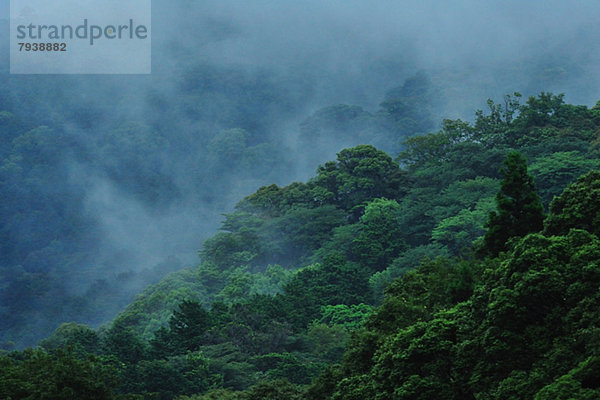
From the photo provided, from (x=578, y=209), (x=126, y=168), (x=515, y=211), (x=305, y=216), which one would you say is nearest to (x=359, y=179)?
(x=305, y=216)

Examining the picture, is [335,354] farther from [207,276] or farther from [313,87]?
[313,87]

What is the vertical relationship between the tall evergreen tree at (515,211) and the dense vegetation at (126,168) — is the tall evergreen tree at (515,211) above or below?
below

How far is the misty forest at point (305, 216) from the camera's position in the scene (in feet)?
49.1

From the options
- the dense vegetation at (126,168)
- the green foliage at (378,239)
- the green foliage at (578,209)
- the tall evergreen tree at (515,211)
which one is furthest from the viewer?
the dense vegetation at (126,168)

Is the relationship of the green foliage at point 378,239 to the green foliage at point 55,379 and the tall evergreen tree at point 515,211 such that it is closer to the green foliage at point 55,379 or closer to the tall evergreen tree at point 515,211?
the tall evergreen tree at point 515,211

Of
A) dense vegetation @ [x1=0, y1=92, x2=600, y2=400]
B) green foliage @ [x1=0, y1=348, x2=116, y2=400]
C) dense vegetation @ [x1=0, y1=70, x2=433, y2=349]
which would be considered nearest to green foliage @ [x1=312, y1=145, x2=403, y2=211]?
dense vegetation @ [x1=0, y1=92, x2=600, y2=400]

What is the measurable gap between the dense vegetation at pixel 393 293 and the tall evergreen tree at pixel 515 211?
0.11 feet

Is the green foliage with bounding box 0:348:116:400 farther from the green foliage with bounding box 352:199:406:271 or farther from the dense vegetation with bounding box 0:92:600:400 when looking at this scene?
the green foliage with bounding box 352:199:406:271

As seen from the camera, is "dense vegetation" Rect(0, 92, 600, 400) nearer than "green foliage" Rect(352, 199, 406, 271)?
Yes

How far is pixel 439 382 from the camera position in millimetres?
14555

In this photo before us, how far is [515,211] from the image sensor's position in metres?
20.1

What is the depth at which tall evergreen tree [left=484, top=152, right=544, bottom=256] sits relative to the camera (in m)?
19.8

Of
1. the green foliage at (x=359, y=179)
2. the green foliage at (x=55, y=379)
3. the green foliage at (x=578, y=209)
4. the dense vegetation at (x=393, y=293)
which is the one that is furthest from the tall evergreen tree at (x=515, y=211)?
the green foliage at (x=359, y=179)

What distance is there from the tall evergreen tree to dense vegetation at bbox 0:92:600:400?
3 cm
